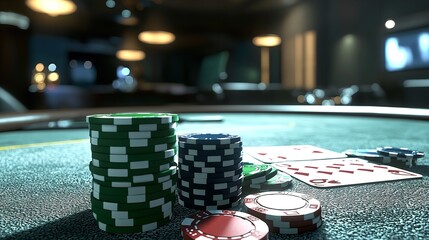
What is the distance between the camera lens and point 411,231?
0.97m

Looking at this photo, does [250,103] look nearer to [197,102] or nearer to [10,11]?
[197,102]

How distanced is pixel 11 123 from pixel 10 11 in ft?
14.1

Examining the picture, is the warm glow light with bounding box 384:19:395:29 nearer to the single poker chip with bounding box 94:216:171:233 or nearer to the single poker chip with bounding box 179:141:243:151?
the single poker chip with bounding box 179:141:243:151

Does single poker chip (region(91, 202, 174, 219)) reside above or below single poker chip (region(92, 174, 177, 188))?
below

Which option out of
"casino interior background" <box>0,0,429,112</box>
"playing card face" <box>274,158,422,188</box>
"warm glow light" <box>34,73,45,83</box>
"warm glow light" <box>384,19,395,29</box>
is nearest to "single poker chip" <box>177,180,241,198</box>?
"playing card face" <box>274,158,422,188</box>

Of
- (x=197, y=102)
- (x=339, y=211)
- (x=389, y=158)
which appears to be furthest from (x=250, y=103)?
(x=339, y=211)

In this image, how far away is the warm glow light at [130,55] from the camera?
29.7 feet

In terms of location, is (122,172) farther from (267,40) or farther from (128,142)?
(267,40)

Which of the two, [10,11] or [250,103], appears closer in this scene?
[10,11]

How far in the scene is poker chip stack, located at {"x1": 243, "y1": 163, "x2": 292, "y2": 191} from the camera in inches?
53.3

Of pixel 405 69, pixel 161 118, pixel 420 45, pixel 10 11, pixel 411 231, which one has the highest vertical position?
pixel 10 11

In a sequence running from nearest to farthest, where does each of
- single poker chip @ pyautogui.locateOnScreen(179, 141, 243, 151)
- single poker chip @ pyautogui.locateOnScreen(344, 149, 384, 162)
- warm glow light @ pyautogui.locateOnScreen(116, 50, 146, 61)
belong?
single poker chip @ pyautogui.locateOnScreen(179, 141, 243, 151), single poker chip @ pyautogui.locateOnScreen(344, 149, 384, 162), warm glow light @ pyautogui.locateOnScreen(116, 50, 146, 61)

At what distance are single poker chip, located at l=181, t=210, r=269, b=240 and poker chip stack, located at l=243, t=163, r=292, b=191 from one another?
38 cm

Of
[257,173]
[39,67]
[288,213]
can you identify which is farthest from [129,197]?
[39,67]
